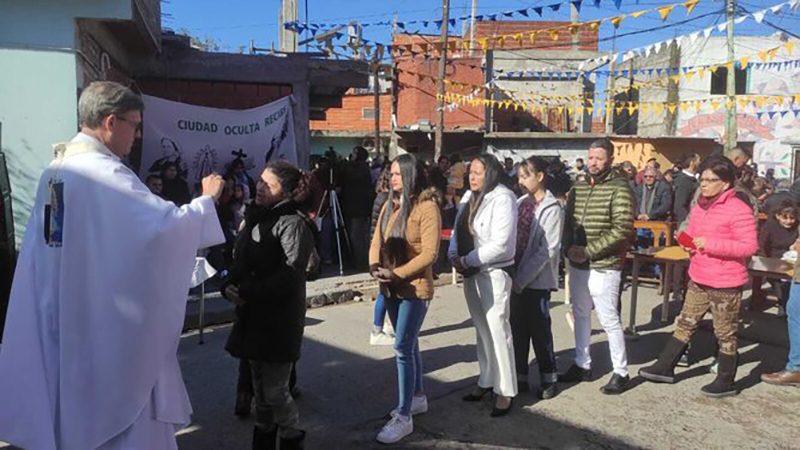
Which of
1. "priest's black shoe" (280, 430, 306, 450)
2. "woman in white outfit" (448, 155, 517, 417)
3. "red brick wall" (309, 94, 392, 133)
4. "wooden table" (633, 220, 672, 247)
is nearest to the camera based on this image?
"priest's black shoe" (280, 430, 306, 450)

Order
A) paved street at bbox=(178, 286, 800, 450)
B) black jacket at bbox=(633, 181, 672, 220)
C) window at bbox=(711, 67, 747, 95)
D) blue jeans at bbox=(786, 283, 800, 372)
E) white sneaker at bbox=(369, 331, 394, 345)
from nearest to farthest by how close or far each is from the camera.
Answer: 1. paved street at bbox=(178, 286, 800, 450)
2. blue jeans at bbox=(786, 283, 800, 372)
3. white sneaker at bbox=(369, 331, 394, 345)
4. black jacket at bbox=(633, 181, 672, 220)
5. window at bbox=(711, 67, 747, 95)

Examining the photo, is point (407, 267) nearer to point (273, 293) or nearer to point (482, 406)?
point (273, 293)

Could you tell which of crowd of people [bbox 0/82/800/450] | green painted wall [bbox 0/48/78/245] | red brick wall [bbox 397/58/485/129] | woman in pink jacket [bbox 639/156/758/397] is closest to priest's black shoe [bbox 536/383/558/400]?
crowd of people [bbox 0/82/800/450]

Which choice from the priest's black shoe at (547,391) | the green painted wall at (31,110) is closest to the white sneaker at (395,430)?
the priest's black shoe at (547,391)

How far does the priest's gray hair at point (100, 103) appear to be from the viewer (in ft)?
7.84

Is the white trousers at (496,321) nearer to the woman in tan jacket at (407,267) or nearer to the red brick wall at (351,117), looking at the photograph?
the woman in tan jacket at (407,267)

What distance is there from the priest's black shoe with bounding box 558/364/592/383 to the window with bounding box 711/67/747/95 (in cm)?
2701

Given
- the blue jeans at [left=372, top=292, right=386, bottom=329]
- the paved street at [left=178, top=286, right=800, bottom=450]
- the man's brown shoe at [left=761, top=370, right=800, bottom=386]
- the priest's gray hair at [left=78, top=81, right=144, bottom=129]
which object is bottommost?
the paved street at [left=178, top=286, right=800, bottom=450]

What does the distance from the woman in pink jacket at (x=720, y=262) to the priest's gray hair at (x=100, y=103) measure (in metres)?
4.02

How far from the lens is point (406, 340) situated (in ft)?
12.3

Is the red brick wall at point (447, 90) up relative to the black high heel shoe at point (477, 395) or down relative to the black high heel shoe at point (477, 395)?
up

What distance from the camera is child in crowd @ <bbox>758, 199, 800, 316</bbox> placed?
667 centimetres

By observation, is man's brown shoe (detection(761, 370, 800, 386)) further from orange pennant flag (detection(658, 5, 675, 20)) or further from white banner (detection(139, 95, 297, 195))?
white banner (detection(139, 95, 297, 195))

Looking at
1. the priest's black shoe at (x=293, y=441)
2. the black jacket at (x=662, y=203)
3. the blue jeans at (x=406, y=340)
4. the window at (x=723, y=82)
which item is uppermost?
the window at (x=723, y=82)
